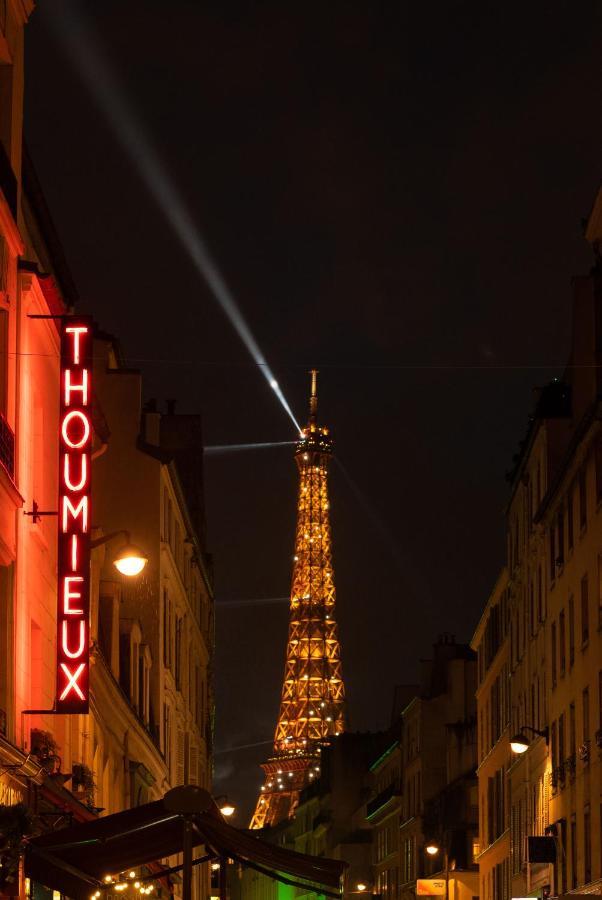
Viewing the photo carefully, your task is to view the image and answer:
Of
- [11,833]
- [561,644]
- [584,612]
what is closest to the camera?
[11,833]

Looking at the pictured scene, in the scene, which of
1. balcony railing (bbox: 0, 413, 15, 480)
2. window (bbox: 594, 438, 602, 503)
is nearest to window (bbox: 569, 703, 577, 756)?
window (bbox: 594, 438, 602, 503)

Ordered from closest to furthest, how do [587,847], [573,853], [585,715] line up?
[587,847]
[585,715]
[573,853]

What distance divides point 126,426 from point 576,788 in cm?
1638

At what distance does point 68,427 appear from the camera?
2625 cm

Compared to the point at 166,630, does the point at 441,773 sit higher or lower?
higher

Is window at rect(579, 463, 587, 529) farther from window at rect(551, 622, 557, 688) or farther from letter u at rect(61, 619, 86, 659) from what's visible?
letter u at rect(61, 619, 86, 659)

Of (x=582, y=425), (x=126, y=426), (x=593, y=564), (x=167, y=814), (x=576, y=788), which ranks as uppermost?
(x=126, y=426)

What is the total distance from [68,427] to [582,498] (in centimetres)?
2216

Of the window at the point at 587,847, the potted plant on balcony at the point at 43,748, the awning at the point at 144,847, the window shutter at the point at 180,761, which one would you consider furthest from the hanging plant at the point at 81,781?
the window shutter at the point at 180,761

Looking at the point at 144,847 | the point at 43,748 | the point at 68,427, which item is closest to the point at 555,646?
the point at 68,427

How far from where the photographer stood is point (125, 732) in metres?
42.1

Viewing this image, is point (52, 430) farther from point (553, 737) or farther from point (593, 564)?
point (553, 737)

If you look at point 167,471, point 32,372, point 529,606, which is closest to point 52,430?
point 32,372

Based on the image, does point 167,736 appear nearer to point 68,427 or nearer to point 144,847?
point 68,427
